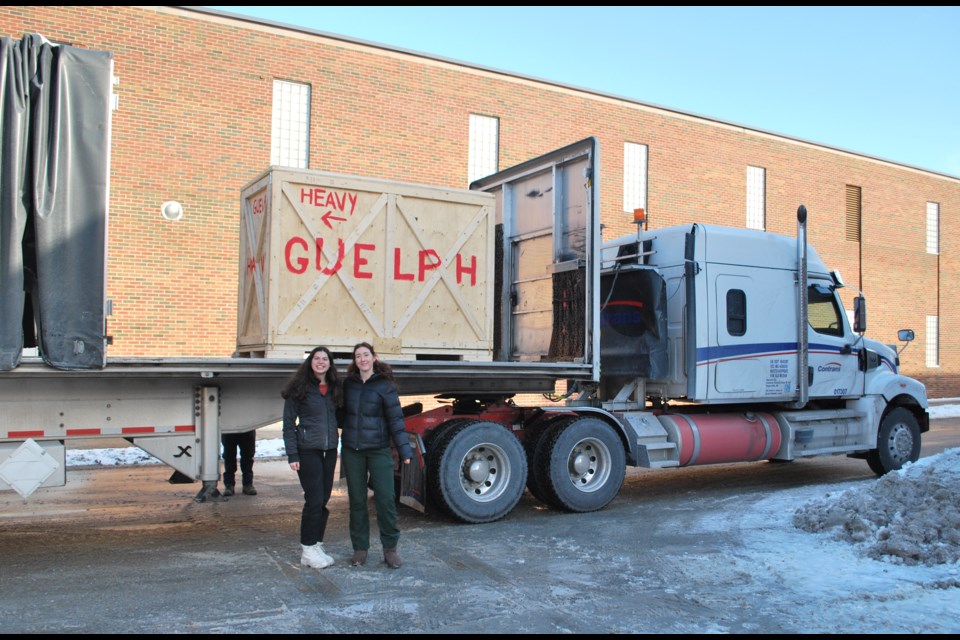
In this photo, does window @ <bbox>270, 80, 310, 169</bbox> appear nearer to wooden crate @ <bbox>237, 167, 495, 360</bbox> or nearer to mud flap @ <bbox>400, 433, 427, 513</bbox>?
wooden crate @ <bbox>237, 167, 495, 360</bbox>

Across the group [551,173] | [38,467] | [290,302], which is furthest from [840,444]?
[38,467]

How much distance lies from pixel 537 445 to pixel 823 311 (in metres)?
4.52

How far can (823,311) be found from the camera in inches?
411

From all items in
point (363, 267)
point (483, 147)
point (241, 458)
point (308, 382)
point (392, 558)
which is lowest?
point (392, 558)

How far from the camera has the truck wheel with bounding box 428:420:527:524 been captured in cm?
768

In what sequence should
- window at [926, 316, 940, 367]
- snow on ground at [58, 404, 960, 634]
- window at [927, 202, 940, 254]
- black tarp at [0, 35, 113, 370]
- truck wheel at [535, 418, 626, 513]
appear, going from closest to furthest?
1. snow on ground at [58, 404, 960, 634]
2. black tarp at [0, 35, 113, 370]
3. truck wheel at [535, 418, 626, 513]
4. window at [926, 316, 940, 367]
5. window at [927, 202, 940, 254]

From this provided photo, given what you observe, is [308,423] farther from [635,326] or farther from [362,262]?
[635,326]

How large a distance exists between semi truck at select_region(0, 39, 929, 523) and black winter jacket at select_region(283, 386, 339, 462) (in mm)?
796

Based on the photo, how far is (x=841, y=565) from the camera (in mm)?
6031

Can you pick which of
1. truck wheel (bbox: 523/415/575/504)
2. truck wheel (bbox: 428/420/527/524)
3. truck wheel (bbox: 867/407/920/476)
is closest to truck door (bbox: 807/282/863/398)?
truck wheel (bbox: 867/407/920/476)

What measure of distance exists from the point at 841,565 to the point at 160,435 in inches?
213

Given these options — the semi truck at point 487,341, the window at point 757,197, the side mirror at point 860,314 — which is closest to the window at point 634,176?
the window at point 757,197

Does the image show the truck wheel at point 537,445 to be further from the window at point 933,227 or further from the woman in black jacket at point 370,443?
the window at point 933,227

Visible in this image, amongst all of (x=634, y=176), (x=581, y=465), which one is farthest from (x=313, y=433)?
(x=634, y=176)
